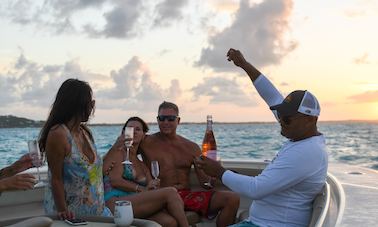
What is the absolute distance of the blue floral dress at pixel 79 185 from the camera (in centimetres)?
275

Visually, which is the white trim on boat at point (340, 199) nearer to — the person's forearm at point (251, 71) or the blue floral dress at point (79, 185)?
the person's forearm at point (251, 71)

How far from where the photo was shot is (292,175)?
2.41 m

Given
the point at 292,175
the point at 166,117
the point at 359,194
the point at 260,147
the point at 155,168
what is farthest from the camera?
the point at 260,147

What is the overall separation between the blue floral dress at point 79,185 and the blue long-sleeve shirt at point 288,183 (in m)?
0.74

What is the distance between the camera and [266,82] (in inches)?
132

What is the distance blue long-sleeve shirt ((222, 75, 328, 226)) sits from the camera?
7.95ft

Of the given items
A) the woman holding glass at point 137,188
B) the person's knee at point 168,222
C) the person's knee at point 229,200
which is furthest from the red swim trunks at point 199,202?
the person's knee at point 168,222

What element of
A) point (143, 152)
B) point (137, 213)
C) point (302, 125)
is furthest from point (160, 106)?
point (302, 125)

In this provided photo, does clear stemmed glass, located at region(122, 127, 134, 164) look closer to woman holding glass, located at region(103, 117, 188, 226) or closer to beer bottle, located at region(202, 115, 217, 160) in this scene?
woman holding glass, located at region(103, 117, 188, 226)

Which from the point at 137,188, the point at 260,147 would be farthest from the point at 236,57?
the point at 260,147

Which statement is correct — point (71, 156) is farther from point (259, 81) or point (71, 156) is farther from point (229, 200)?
point (229, 200)

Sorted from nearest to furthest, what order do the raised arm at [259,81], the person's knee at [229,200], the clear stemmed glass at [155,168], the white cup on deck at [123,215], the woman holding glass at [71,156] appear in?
1. the white cup on deck at [123,215]
2. the woman holding glass at [71,156]
3. the raised arm at [259,81]
4. the clear stemmed glass at [155,168]
5. the person's knee at [229,200]

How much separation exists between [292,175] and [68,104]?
1232 mm

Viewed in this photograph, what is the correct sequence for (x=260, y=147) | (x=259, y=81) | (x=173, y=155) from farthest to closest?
(x=260, y=147) → (x=173, y=155) → (x=259, y=81)
